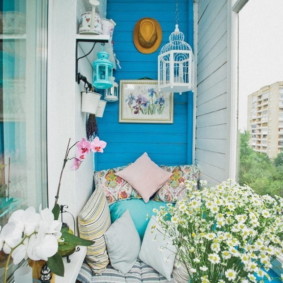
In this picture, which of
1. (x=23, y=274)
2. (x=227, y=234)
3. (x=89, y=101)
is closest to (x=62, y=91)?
(x=89, y=101)

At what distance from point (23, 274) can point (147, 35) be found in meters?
2.25

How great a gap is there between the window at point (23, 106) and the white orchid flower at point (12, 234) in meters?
0.35

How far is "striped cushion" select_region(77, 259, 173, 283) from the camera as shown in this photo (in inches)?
65.6

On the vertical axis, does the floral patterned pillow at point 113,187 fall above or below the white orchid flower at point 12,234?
below

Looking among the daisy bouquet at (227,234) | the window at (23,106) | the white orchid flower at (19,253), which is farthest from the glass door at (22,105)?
the daisy bouquet at (227,234)

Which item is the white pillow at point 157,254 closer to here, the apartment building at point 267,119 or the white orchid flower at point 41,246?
the apartment building at point 267,119

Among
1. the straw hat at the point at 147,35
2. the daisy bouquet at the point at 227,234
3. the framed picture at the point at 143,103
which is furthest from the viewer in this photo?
the framed picture at the point at 143,103

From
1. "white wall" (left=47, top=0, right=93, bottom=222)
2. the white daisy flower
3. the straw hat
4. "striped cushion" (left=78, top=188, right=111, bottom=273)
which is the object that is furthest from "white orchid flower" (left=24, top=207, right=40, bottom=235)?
the straw hat

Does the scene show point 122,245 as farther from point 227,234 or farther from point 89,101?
point 227,234

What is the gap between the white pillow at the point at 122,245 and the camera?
179cm

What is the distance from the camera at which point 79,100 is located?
1.78 meters

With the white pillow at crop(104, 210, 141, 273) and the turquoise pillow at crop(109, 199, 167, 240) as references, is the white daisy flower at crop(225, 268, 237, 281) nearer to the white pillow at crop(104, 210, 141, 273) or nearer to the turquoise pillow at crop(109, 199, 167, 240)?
the white pillow at crop(104, 210, 141, 273)

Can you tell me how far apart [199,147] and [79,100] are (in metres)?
1.26

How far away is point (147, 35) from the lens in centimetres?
251
